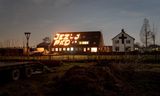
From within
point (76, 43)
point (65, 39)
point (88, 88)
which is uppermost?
point (65, 39)

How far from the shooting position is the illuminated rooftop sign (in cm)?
6894

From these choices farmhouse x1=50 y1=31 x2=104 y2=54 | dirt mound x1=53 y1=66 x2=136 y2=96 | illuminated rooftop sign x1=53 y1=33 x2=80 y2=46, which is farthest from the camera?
illuminated rooftop sign x1=53 y1=33 x2=80 y2=46

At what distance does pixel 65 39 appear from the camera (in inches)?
2751

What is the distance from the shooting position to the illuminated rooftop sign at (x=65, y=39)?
6894 centimetres

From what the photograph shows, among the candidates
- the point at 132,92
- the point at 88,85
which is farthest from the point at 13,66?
the point at 132,92

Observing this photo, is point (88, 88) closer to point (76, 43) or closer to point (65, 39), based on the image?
point (76, 43)

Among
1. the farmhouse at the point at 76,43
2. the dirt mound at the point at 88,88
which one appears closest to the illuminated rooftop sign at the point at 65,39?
the farmhouse at the point at 76,43

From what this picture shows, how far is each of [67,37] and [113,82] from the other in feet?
187

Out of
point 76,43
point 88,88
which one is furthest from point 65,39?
point 88,88

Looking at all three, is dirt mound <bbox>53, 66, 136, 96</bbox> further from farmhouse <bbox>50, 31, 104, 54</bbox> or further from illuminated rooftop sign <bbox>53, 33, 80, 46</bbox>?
illuminated rooftop sign <bbox>53, 33, 80, 46</bbox>

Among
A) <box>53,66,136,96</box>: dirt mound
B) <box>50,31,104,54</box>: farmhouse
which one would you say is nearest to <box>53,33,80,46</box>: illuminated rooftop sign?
<box>50,31,104,54</box>: farmhouse

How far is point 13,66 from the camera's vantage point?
15.7 metres

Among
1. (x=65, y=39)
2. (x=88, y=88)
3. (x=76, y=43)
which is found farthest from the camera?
(x=65, y=39)

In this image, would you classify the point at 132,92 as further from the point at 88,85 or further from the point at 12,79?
the point at 12,79
